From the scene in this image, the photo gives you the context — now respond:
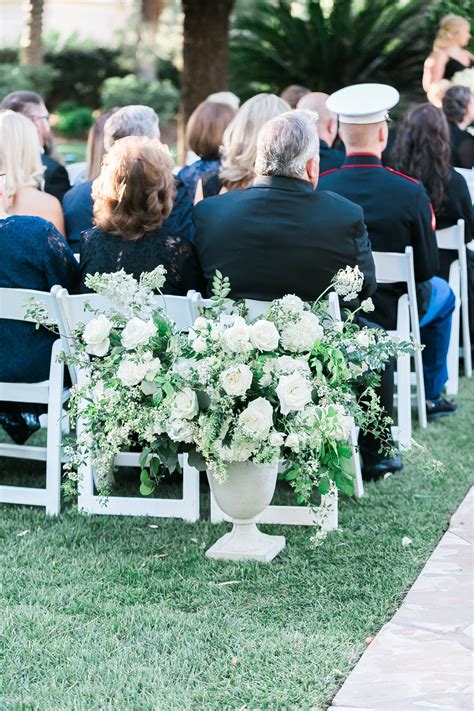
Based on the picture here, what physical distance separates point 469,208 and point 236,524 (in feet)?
10.5

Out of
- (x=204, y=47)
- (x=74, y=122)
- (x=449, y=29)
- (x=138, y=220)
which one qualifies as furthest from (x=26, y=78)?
(x=138, y=220)

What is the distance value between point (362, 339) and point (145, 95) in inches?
793

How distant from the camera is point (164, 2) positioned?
29359 mm

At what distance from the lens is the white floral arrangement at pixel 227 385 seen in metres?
3.76

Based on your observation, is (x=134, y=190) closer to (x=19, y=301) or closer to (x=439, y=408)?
(x=19, y=301)

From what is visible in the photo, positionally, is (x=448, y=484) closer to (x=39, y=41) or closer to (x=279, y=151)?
(x=279, y=151)

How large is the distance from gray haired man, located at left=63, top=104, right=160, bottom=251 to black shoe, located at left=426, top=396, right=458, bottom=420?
2249 millimetres

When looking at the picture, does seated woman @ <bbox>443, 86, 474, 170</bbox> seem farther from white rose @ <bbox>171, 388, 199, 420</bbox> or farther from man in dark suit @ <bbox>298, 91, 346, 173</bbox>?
white rose @ <bbox>171, 388, 199, 420</bbox>

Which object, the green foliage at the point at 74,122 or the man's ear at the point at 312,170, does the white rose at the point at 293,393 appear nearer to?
the man's ear at the point at 312,170

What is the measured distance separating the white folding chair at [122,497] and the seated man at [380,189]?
1491 millimetres

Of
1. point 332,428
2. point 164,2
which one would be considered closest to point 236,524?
point 332,428

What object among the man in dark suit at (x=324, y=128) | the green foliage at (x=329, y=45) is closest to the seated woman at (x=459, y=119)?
the man in dark suit at (x=324, y=128)

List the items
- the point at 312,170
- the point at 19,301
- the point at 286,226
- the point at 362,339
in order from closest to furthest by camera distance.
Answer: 1. the point at 362,339
2. the point at 286,226
3. the point at 312,170
4. the point at 19,301

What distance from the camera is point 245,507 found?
4.11 metres
